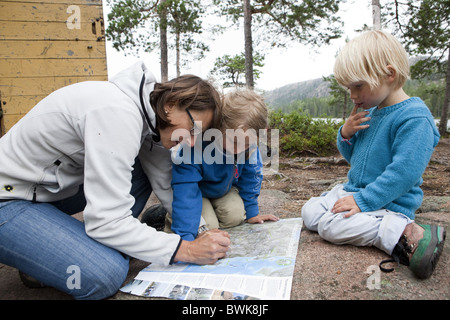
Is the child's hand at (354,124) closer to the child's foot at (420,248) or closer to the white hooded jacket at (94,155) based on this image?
A: the child's foot at (420,248)

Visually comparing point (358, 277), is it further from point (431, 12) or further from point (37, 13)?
point (431, 12)

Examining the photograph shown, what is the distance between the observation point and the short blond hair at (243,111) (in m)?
1.77

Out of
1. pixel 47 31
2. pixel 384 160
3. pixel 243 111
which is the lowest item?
pixel 384 160

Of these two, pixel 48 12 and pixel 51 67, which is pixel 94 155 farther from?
pixel 48 12

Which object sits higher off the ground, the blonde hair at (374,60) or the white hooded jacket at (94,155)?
the blonde hair at (374,60)

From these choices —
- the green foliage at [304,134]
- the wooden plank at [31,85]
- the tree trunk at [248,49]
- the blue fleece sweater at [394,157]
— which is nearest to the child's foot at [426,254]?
the blue fleece sweater at [394,157]

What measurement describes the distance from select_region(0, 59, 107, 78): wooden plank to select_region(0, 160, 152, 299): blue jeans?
3.03m

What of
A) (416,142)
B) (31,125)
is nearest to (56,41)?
(31,125)

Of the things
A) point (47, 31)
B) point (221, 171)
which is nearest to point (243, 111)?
point (221, 171)

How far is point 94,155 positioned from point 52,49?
3335 mm

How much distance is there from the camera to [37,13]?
3.72 meters

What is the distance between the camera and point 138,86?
143 cm

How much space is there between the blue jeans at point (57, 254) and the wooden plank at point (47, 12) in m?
3.26

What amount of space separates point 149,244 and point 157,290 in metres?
0.19
